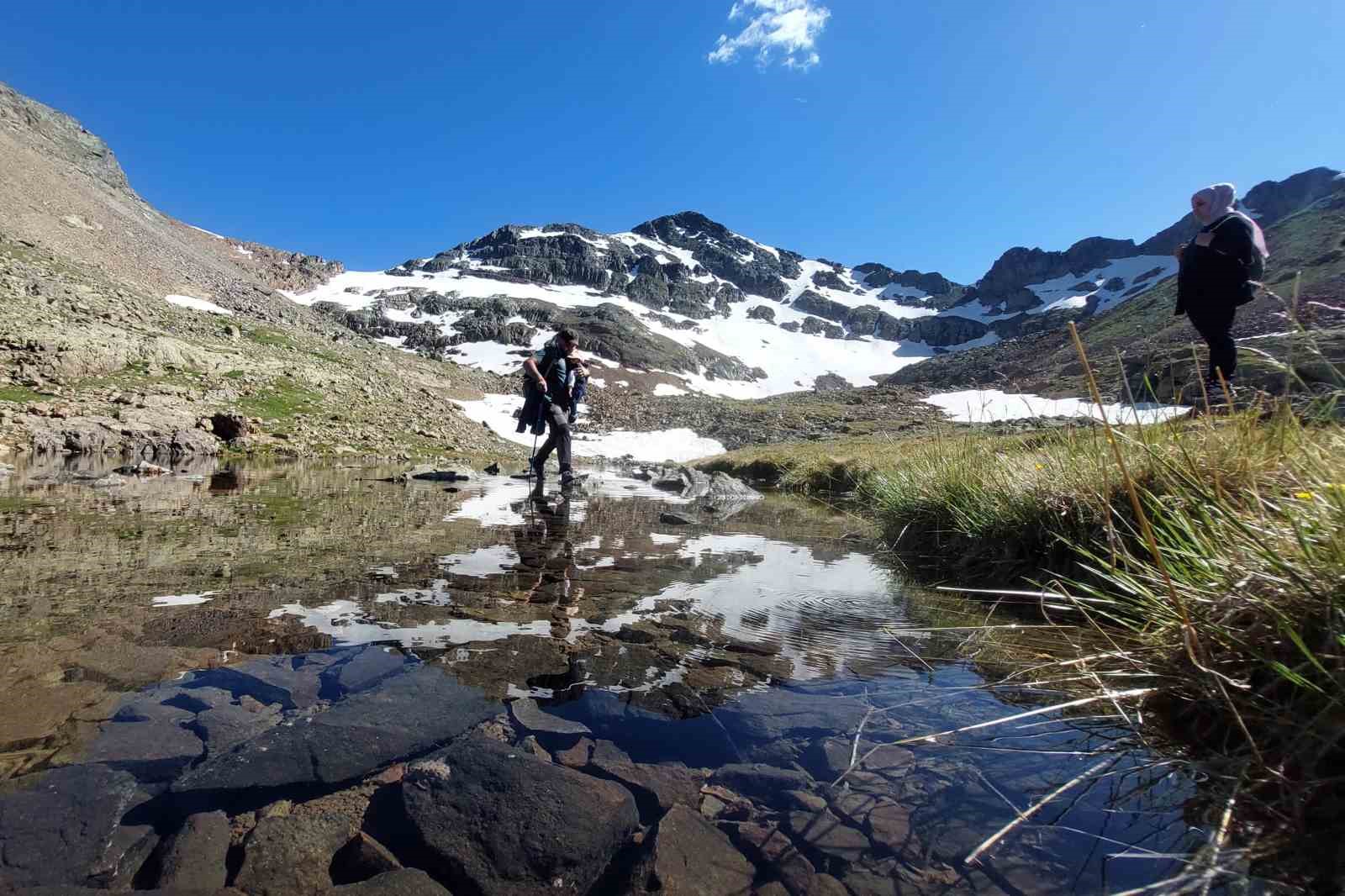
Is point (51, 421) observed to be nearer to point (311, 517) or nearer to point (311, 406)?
point (311, 406)

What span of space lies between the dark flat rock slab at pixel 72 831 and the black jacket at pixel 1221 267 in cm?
861

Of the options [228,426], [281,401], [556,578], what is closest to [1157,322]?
[281,401]

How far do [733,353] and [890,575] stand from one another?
442 ft

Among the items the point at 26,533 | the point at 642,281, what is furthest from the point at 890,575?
the point at 642,281

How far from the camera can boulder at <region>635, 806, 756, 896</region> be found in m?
Answer: 1.36

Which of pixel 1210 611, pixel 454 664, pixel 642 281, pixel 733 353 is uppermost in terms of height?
pixel 642 281

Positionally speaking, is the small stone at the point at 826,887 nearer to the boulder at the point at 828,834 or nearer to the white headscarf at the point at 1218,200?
the boulder at the point at 828,834

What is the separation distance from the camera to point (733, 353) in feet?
450

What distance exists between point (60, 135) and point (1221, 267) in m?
117

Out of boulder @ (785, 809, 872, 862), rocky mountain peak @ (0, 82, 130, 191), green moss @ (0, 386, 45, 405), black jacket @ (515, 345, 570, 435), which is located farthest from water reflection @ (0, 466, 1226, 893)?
rocky mountain peak @ (0, 82, 130, 191)

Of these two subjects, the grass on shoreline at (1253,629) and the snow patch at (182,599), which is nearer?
the grass on shoreline at (1253,629)

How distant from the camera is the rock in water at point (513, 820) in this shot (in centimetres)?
139

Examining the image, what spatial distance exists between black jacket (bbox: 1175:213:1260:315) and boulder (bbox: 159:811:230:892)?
27.7 ft

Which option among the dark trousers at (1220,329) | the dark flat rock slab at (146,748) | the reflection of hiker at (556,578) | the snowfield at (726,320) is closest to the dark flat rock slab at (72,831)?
Answer: the dark flat rock slab at (146,748)
